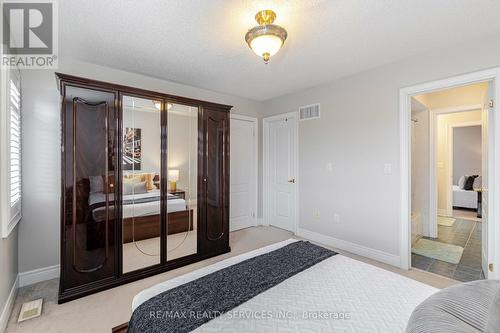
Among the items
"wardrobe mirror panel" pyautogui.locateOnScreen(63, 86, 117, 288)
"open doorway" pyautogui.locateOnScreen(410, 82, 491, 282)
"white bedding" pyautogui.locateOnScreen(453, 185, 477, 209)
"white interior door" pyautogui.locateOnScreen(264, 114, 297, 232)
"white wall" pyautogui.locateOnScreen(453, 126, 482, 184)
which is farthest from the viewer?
"white wall" pyautogui.locateOnScreen(453, 126, 482, 184)

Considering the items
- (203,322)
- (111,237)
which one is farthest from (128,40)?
(203,322)

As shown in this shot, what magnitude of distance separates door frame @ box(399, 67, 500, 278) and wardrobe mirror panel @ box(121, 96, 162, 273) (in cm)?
293

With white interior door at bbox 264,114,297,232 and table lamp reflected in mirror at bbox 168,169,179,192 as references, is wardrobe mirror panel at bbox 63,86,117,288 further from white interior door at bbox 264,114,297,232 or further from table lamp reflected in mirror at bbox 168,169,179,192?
white interior door at bbox 264,114,297,232

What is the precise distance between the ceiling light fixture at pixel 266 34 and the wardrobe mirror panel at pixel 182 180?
4.51 ft

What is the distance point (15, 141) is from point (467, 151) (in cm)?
979

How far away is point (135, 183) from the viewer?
8.66 ft

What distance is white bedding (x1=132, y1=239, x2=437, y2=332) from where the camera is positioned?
1.08 m

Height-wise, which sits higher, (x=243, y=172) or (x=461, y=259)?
(x=243, y=172)

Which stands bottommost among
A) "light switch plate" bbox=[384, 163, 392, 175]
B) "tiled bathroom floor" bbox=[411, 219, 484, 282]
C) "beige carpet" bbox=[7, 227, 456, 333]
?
"beige carpet" bbox=[7, 227, 456, 333]

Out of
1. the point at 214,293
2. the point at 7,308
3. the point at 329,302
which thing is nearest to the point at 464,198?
the point at 329,302

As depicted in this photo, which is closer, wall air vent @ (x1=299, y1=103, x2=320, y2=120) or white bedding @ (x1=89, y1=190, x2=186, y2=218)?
white bedding @ (x1=89, y1=190, x2=186, y2=218)

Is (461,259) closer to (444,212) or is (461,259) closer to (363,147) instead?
(363,147)

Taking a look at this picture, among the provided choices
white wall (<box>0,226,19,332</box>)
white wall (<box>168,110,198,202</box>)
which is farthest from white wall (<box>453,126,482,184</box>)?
white wall (<box>0,226,19,332</box>)

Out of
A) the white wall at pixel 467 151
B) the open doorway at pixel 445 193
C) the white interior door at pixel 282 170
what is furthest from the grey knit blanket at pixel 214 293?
the white wall at pixel 467 151
